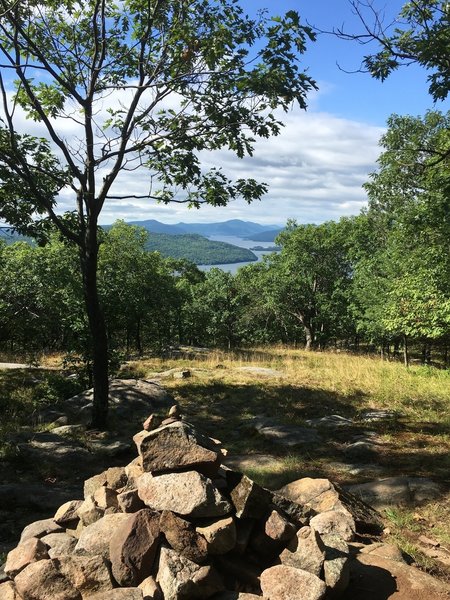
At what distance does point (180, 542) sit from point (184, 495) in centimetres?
43

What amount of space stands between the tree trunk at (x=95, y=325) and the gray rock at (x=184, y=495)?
5.98 m

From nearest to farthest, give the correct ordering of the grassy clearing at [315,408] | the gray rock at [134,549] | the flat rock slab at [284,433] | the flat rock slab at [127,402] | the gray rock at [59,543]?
the gray rock at [134,549] < the gray rock at [59,543] < the grassy clearing at [315,408] < the flat rock slab at [284,433] < the flat rock slab at [127,402]

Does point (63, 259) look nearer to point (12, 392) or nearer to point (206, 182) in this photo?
point (12, 392)

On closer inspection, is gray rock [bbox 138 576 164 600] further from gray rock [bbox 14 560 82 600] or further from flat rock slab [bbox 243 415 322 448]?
flat rock slab [bbox 243 415 322 448]

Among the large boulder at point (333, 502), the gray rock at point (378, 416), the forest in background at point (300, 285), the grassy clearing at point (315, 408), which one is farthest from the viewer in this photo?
the forest in background at point (300, 285)

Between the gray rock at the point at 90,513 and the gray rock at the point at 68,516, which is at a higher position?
the gray rock at the point at 90,513

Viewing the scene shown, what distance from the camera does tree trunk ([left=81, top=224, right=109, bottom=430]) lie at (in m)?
10.0

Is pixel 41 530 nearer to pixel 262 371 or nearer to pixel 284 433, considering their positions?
pixel 284 433

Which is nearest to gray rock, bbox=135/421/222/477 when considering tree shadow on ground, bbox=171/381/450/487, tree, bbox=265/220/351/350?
tree shadow on ground, bbox=171/381/450/487

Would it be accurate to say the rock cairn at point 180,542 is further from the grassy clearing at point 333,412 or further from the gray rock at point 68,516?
the grassy clearing at point 333,412

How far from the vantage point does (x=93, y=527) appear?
4469 millimetres

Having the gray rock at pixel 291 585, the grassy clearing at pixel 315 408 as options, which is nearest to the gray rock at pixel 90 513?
the gray rock at pixel 291 585

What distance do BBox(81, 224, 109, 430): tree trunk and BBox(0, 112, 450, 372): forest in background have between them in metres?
1.71

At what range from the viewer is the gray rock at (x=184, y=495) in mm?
4254
